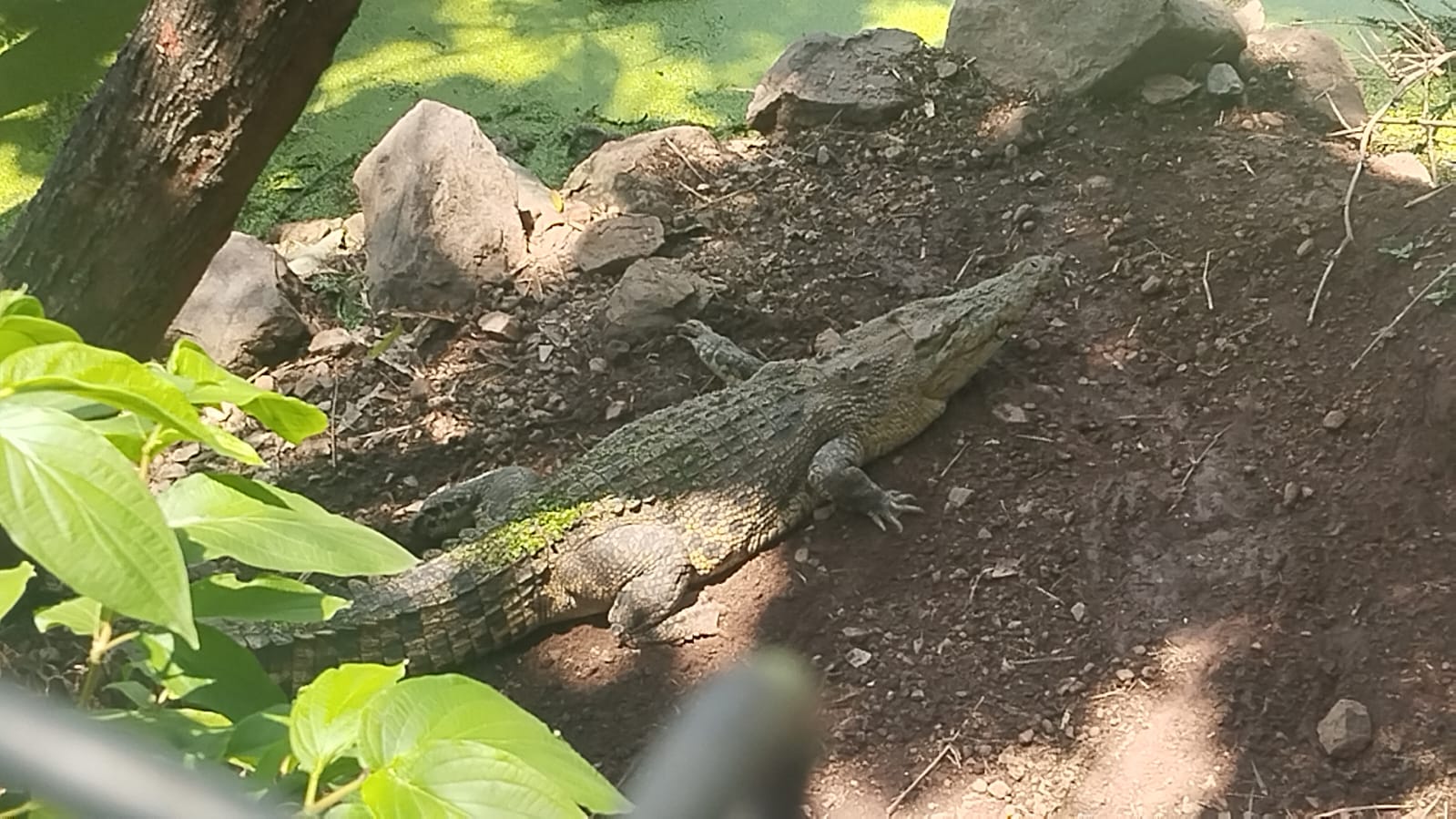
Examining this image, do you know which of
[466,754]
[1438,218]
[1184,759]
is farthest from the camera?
[1438,218]

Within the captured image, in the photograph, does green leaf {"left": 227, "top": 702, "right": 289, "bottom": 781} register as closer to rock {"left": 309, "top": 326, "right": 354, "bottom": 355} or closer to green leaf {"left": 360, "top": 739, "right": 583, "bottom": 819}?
green leaf {"left": 360, "top": 739, "right": 583, "bottom": 819}

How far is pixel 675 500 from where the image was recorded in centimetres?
301

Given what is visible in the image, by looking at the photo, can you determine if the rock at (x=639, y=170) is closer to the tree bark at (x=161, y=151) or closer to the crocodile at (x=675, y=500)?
the crocodile at (x=675, y=500)

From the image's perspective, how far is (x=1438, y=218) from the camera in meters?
2.90

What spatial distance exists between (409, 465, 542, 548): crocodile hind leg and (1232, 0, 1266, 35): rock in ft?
9.57

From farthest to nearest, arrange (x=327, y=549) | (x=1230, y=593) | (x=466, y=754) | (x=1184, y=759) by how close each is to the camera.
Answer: (x=1230, y=593)
(x=1184, y=759)
(x=327, y=549)
(x=466, y=754)

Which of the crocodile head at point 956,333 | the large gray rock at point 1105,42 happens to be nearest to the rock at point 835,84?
the large gray rock at point 1105,42

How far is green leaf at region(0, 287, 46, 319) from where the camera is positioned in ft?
3.22

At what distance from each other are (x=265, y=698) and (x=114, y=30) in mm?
4318

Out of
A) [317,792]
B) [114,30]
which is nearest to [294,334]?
[114,30]

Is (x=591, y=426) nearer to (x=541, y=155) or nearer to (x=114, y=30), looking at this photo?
(x=541, y=155)

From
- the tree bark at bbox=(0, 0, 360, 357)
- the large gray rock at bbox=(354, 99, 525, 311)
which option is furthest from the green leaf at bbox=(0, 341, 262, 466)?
the large gray rock at bbox=(354, 99, 525, 311)

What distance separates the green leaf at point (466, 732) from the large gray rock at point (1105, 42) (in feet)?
11.6

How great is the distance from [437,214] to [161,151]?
46.0 inches
